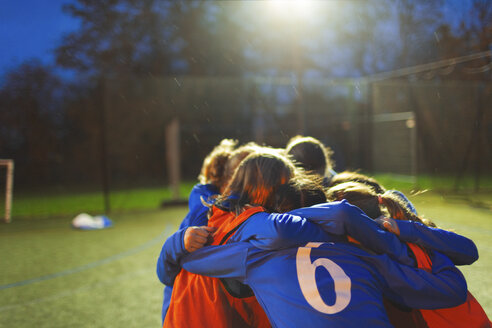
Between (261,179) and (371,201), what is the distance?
1.49 feet

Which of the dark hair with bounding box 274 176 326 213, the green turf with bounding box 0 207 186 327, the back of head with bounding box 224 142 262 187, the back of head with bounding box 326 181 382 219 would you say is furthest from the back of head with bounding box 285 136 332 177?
the green turf with bounding box 0 207 186 327

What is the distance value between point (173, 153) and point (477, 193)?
22.4 ft

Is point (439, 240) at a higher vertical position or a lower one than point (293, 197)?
lower

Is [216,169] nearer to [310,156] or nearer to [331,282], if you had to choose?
[310,156]

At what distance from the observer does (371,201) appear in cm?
170

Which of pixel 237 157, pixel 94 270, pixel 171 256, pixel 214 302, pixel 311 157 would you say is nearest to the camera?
pixel 214 302

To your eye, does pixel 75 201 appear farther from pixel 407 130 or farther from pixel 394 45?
pixel 394 45

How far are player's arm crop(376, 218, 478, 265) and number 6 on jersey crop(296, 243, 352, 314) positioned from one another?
0.30 m

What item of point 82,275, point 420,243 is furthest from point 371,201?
point 82,275

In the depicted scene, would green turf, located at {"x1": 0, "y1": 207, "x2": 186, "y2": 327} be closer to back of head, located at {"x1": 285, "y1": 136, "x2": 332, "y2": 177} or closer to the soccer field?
the soccer field

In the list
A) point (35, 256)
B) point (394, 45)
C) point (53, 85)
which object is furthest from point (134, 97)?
point (394, 45)

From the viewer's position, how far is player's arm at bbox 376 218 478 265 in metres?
1.50

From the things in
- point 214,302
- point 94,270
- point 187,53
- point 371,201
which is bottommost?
point 94,270

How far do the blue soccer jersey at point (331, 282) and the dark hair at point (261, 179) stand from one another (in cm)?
19
